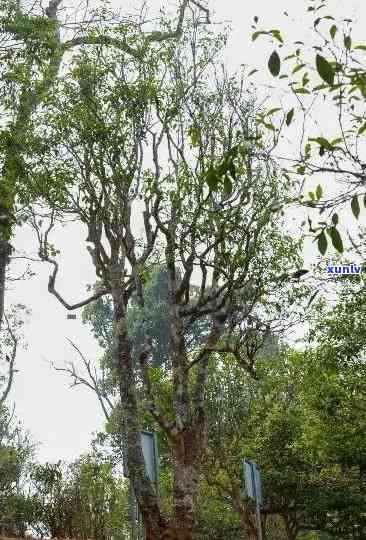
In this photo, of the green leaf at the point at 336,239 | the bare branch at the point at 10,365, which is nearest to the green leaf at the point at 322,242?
the green leaf at the point at 336,239

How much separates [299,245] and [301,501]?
991cm

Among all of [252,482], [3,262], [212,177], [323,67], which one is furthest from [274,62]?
[3,262]

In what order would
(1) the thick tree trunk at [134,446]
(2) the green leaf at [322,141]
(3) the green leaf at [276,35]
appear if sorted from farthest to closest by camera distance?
1. (1) the thick tree trunk at [134,446]
2. (2) the green leaf at [322,141]
3. (3) the green leaf at [276,35]

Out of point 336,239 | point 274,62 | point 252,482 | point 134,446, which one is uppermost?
point 134,446

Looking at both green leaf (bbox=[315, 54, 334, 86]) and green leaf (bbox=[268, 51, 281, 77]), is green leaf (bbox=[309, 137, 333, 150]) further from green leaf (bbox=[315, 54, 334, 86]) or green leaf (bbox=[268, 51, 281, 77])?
green leaf (bbox=[315, 54, 334, 86])

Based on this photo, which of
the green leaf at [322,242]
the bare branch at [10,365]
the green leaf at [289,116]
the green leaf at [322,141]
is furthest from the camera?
the bare branch at [10,365]

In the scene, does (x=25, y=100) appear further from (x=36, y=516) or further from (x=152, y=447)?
(x=36, y=516)

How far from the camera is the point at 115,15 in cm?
1930

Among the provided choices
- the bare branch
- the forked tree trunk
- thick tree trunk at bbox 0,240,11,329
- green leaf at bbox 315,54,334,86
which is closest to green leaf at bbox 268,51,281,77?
green leaf at bbox 315,54,334,86

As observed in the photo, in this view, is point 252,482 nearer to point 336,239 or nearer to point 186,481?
point 186,481

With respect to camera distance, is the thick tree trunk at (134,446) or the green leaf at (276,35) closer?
the green leaf at (276,35)

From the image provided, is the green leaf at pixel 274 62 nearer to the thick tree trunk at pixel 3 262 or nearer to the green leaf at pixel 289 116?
the green leaf at pixel 289 116

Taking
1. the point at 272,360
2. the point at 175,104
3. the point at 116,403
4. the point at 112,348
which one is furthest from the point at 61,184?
the point at 112,348

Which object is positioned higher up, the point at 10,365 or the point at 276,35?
the point at 10,365
